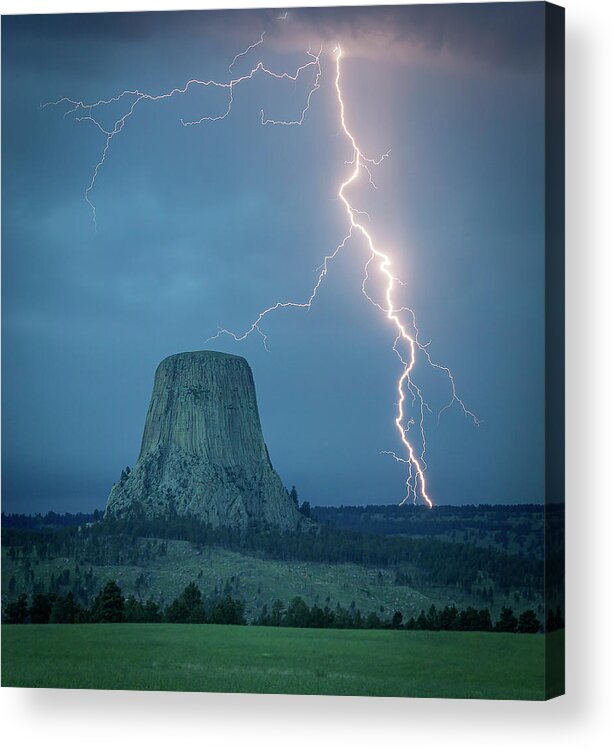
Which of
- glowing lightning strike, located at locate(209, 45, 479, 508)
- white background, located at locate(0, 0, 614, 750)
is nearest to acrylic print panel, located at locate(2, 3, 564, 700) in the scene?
glowing lightning strike, located at locate(209, 45, 479, 508)

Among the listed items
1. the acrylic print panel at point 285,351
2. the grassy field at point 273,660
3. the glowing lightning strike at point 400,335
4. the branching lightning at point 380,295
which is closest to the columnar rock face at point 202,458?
the acrylic print panel at point 285,351

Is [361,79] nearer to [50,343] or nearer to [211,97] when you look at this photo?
[211,97]

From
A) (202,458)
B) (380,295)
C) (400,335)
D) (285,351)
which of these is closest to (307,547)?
(202,458)

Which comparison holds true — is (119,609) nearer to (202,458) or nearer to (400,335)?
(202,458)

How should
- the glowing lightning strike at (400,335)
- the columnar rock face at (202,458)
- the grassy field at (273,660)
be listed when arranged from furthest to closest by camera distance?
the columnar rock face at (202,458) < the glowing lightning strike at (400,335) < the grassy field at (273,660)

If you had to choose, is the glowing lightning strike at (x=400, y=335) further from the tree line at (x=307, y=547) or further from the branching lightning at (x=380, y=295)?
the tree line at (x=307, y=547)

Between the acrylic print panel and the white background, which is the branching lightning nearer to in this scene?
the acrylic print panel
